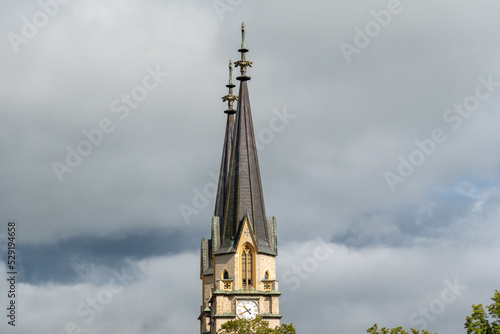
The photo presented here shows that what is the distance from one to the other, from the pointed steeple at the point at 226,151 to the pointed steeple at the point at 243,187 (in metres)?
3.45

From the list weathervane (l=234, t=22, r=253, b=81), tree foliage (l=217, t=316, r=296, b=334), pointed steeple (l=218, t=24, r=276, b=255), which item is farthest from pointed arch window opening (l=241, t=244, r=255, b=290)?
weathervane (l=234, t=22, r=253, b=81)

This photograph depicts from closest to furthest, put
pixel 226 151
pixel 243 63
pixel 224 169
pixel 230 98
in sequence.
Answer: pixel 243 63
pixel 224 169
pixel 226 151
pixel 230 98

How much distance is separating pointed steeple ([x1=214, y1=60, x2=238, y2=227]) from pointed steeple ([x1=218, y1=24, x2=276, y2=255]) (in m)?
3.45

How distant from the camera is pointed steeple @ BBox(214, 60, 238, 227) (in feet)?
446

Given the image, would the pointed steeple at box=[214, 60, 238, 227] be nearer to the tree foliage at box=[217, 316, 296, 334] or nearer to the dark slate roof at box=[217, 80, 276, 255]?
the dark slate roof at box=[217, 80, 276, 255]

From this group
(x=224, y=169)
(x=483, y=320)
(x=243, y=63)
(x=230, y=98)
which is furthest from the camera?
(x=230, y=98)

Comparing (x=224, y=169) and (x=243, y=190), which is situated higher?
(x=224, y=169)

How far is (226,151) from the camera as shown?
14400cm

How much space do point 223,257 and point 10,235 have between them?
109 feet

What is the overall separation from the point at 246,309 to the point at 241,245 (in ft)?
23.7

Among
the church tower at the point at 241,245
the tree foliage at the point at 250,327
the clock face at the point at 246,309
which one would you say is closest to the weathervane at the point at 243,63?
the church tower at the point at 241,245

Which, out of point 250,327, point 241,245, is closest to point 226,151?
point 241,245

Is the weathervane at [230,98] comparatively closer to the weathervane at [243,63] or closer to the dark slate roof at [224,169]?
the dark slate roof at [224,169]

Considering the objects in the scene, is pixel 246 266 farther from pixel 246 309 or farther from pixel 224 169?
pixel 224 169
